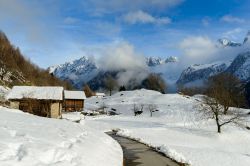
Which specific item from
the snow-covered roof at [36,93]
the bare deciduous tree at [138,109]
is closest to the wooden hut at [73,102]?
the bare deciduous tree at [138,109]

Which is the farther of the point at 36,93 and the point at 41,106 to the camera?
the point at 36,93

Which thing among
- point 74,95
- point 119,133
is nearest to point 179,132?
point 119,133

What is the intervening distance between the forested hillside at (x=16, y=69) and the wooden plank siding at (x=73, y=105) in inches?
802

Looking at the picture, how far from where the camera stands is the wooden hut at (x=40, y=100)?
66.7 meters

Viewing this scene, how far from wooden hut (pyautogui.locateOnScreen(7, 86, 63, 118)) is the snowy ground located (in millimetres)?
6401

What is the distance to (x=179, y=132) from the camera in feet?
200

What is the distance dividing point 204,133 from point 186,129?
13.3 feet

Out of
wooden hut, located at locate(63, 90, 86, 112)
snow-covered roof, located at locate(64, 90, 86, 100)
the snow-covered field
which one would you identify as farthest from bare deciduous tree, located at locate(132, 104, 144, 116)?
snow-covered roof, located at locate(64, 90, 86, 100)

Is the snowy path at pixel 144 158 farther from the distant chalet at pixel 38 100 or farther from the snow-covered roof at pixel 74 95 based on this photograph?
the snow-covered roof at pixel 74 95

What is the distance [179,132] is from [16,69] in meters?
89.3

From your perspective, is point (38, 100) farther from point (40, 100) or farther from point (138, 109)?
point (138, 109)

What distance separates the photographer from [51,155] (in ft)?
40.2

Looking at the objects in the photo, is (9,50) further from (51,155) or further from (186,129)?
(51,155)

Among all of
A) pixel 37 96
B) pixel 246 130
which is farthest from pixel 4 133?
pixel 246 130
